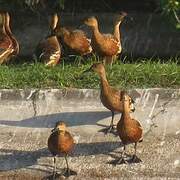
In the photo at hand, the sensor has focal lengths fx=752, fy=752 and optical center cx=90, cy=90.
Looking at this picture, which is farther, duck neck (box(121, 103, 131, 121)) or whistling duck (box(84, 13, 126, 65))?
whistling duck (box(84, 13, 126, 65))

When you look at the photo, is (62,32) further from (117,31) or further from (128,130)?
(128,130)

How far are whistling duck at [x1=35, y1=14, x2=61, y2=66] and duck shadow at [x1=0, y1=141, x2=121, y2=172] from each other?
7.52 ft

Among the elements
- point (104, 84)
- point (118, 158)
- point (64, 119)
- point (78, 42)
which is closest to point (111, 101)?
point (104, 84)

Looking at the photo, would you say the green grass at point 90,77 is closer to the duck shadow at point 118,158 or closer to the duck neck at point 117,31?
the duck neck at point 117,31

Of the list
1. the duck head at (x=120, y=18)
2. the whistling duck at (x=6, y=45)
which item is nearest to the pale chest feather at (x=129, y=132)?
the whistling duck at (x=6, y=45)

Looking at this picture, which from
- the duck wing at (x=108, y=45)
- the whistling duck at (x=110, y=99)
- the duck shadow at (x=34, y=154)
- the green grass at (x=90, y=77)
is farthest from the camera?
the duck wing at (x=108, y=45)

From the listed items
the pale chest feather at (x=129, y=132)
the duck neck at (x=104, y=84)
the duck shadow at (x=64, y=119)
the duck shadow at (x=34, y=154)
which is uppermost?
the duck neck at (x=104, y=84)

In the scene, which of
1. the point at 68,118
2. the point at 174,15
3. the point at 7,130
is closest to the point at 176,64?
the point at 174,15

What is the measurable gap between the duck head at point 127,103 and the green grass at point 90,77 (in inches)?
31.7

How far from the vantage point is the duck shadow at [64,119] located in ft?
27.3

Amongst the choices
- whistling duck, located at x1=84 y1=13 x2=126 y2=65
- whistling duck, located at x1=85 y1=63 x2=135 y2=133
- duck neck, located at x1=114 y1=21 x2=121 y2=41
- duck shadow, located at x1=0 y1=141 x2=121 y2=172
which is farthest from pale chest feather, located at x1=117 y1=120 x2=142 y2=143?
duck neck, located at x1=114 y1=21 x2=121 y2=41

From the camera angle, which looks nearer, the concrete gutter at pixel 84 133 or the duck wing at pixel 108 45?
the concrete gutter at pixel 84 133

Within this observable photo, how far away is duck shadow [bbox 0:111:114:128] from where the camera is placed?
8312 mm

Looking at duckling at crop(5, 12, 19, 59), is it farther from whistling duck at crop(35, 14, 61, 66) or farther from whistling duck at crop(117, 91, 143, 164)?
whistling duck at crop(117, 91, 143, 164)
